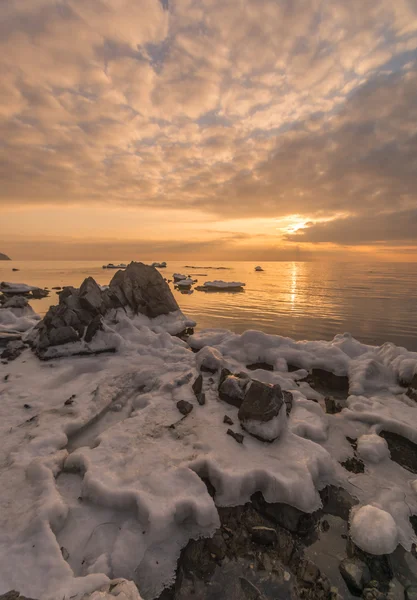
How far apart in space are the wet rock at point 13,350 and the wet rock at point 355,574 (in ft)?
45.0

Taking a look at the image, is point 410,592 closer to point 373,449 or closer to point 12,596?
point 373,449

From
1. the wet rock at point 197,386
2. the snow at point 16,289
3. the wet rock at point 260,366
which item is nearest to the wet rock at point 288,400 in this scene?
the wet rock at point 197,386

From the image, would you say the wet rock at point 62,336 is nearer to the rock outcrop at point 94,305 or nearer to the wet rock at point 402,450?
the rock outcrop at point 94,305

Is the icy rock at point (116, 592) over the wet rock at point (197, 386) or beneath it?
over

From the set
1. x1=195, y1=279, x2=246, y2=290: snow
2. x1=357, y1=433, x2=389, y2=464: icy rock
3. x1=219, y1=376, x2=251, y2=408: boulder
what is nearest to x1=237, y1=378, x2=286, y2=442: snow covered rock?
x1=219, y1=376, x2=251, y2=408: boulder

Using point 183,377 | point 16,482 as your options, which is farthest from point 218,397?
point 16,482

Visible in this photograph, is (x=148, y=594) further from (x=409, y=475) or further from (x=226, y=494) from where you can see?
(x=409, y=475)

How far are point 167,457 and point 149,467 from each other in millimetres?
504

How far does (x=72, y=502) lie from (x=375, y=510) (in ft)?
18.6

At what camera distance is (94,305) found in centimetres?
1599

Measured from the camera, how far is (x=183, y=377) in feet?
35.5

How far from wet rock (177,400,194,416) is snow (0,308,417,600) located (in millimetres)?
196

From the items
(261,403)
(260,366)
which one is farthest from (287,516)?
(260,366)

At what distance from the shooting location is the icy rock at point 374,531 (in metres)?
4.61
